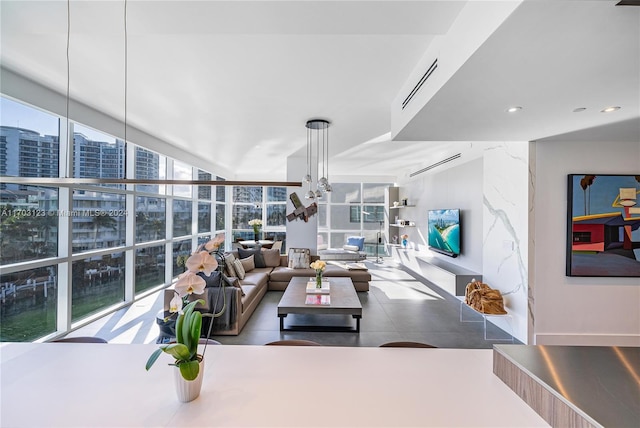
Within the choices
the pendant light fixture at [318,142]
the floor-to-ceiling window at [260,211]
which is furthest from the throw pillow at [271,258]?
the floor-to-ceiling window at [260,211]

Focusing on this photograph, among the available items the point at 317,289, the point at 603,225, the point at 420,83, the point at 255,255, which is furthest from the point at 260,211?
the point at 603,225

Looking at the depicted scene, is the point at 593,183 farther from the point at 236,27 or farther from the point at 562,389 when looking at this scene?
the point at 236,27

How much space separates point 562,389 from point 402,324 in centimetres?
292

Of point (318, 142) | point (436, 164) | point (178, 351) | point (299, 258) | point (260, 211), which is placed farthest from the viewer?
point (260, 211)

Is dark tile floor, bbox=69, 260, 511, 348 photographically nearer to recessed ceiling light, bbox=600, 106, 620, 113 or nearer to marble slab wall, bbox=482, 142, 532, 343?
marble slab wall, bbox=482, 142, 532, 343

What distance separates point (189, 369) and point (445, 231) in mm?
5452

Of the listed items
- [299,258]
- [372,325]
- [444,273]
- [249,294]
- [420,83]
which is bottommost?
[372,325]

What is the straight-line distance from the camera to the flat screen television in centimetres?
513

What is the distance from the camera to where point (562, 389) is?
101 cm

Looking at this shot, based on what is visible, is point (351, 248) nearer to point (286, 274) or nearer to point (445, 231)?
point (445, 231)

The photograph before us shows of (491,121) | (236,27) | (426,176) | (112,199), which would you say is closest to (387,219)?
(426,176)

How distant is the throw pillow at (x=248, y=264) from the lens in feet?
17.8

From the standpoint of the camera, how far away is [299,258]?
5.72 m

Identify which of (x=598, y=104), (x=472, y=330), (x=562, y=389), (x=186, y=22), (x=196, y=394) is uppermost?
(x=186, y=22)
